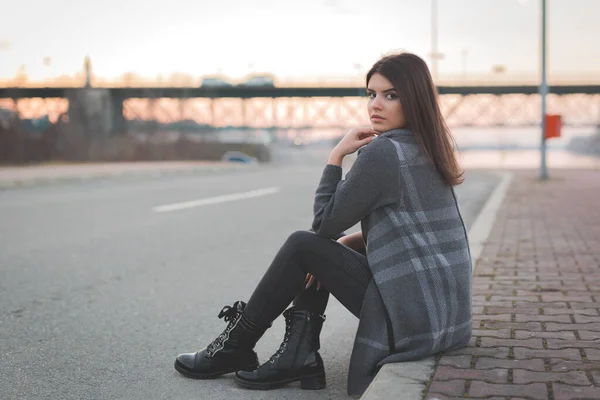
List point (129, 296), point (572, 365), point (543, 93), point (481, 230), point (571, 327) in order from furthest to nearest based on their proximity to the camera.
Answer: point (543, 93)
point (481, 230)
point (129, 296)
point (571, 327)
point (572, 365)

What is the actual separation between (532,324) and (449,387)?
4.57 feet

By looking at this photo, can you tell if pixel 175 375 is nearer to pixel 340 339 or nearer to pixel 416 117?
pixel 340 339

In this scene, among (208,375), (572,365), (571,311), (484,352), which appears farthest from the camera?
(571,311)

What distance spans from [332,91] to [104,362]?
71.6 m

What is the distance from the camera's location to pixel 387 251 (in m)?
3.57

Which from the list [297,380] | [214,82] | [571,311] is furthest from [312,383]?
[214,82]

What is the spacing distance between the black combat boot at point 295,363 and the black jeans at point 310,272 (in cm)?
11

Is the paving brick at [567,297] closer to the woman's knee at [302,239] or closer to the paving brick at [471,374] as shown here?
the paving brick at [471,374]

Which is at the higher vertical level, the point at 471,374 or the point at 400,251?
the point at 400,251

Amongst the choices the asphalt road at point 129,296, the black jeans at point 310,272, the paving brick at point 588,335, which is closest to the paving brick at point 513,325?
the paving brick at point 588,335

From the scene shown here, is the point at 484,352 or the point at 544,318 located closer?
the point at 484,352

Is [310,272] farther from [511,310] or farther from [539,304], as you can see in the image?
[539,304]

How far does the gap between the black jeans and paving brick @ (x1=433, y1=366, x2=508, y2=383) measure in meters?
0.55

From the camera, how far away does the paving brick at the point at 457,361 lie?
348 cm
